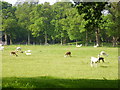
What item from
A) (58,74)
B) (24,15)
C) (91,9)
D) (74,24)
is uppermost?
(24,15)

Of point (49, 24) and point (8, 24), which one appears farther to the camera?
point (49, 24)

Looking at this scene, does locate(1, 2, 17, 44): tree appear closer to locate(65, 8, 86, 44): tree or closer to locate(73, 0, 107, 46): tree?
locate(65, 8, 86, 44): tree

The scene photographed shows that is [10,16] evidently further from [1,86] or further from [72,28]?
[1,86]

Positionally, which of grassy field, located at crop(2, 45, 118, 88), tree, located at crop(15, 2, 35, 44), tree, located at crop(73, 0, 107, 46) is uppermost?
tree, located at crop(15, 2, 35, 44)

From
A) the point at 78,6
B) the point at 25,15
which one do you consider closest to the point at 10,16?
the point at 25,15

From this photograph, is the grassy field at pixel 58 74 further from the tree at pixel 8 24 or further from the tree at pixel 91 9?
the tree at pixel 8 24

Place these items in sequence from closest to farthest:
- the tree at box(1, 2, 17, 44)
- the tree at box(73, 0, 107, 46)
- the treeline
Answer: the tree at box(73, 0, 107, 46) → the treeline → the tree at box(1, 2, 17, 44)

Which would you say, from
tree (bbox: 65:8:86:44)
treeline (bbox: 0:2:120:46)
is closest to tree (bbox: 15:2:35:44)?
treeline (bbox: 0:2:120:46)

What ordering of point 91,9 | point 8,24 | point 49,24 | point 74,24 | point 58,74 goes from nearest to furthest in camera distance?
point 91,9
point 58,74
point 74,24
point 8,24
point 49,24

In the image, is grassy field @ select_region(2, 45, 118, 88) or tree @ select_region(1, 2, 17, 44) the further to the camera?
tree @ select_region(1, 2, 17, 44)

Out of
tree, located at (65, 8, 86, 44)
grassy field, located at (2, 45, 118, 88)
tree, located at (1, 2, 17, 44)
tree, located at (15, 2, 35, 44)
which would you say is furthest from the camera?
tree, located at (15, 2, 35, 44)

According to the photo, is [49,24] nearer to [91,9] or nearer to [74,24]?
[74,24]

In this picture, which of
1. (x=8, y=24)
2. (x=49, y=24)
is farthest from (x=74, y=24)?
(x=8, y=24)

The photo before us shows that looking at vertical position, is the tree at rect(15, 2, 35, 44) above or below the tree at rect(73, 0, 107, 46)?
above
